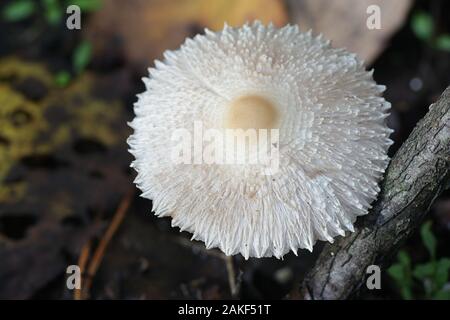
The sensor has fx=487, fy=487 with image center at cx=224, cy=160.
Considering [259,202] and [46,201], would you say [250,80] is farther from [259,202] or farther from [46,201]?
[46,201]

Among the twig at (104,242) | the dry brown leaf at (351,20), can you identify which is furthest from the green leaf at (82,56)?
the dry brown leaf at (351,20)

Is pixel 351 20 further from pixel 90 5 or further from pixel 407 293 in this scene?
pixel 90 5

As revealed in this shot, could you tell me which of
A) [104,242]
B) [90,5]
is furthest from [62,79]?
[104,242]

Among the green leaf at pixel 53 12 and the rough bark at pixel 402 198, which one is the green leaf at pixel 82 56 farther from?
the rough bark at pixel 402 198

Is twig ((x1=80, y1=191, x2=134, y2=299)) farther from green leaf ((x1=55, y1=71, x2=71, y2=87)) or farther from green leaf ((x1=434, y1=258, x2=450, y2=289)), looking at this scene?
green leaf ((x1=434, y1=258, x2=450, y2=289))
